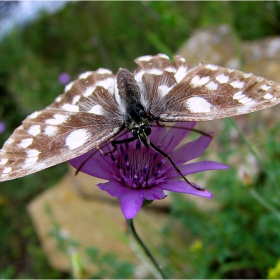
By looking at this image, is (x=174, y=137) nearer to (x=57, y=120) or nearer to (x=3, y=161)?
(x=57, y=120)

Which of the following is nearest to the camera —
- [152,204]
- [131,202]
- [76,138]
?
[131,202]

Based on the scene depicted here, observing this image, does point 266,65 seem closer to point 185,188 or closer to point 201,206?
point 201,206

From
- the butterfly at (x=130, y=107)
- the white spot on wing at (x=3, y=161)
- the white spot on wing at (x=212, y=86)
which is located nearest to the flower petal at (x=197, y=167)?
the butterfly at (x=130, y=107)

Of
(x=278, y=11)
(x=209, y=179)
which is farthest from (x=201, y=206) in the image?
(x=278, y=11)

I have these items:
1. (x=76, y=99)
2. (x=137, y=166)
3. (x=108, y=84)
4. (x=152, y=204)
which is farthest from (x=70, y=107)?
(x=152, y=204)

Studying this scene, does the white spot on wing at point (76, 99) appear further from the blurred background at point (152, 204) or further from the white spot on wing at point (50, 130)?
the blurred background at point (152, 204)

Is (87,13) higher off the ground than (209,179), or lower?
higher

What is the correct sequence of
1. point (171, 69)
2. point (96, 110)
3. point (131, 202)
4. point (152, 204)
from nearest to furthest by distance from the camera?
point (131, 202) → point (96, 110) → point (171, 69) → point (152, 204)
